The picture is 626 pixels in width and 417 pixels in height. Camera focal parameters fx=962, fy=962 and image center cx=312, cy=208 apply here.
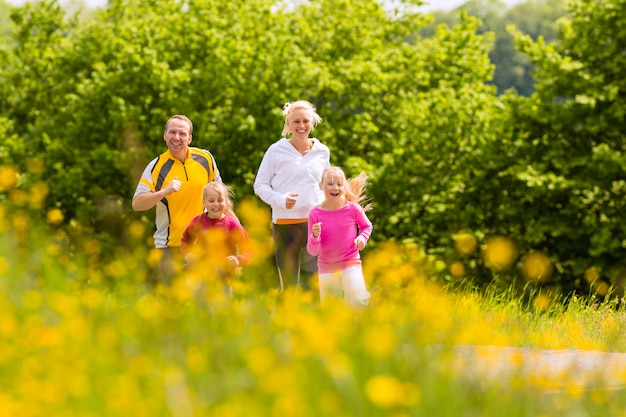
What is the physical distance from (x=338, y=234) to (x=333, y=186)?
36 centimetres

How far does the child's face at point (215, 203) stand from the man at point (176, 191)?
1.04ft

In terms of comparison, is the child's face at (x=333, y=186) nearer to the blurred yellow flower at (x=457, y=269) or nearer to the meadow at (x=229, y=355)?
the blurred yellow flower at (x=457, y=269)

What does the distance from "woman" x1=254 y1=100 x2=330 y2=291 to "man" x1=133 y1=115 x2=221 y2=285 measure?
1.68ft

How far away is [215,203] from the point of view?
711 centimetres

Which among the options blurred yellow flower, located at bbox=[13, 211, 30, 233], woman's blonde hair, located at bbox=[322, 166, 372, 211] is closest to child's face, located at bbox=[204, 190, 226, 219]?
woman's blonde hair, located at bbox=[322, 166, 372, 211]

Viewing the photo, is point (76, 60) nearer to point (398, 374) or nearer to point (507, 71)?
point (398, 374)

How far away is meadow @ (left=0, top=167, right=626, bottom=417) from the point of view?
330cm

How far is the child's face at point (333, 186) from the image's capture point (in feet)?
23.2

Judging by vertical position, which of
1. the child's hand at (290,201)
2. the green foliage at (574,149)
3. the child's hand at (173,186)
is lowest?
the green foliage at (574,149)

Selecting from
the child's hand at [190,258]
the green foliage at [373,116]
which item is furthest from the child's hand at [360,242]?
the green foliage at [373,116]

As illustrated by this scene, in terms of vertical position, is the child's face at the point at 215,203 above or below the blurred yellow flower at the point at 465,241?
above

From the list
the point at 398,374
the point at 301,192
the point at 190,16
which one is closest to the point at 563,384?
the point at 398,374

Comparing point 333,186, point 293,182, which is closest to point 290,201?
point 293,182

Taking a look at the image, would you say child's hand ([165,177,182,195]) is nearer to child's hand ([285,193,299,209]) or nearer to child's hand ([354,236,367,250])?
child's hand ([285,193,299,209])
